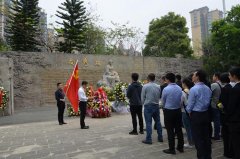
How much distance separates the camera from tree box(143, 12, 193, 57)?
2727 centimetres

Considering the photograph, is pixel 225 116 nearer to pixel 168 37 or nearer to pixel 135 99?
pixel 135 99

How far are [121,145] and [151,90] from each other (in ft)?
4.25

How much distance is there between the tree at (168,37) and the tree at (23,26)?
→ 1120 cm

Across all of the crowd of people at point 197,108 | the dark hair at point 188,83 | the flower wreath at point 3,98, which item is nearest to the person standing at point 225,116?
the crowd of people at point 197,108

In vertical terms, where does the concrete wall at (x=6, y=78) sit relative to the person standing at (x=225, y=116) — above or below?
above

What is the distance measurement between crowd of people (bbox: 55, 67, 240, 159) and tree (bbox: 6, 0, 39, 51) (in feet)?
53.7

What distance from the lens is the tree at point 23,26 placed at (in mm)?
21438

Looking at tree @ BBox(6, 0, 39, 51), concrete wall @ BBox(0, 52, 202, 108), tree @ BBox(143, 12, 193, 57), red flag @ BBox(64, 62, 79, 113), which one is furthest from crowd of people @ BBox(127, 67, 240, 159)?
tree @ BBox(143, 12, 193, 57)

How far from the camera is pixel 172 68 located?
22766 mm

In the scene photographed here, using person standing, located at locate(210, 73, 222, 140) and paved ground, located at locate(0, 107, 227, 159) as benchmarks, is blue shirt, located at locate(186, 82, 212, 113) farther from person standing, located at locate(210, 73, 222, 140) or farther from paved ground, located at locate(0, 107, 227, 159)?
person standing, located at locate(210, 73, 222, 140)

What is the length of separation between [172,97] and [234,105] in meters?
1.42

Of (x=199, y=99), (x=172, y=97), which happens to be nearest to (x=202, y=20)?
(x=172, y=97)

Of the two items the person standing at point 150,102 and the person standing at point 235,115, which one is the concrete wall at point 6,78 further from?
the person standing at point 235,115

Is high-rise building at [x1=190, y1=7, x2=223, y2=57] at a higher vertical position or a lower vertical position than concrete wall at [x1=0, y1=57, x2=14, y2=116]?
higher
